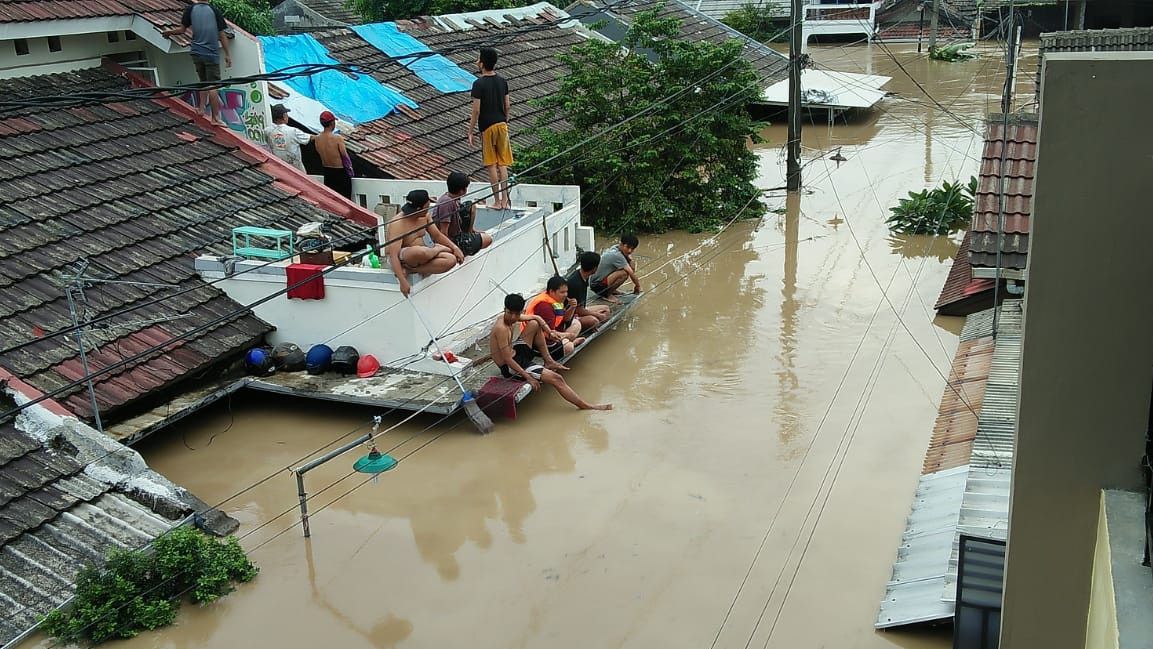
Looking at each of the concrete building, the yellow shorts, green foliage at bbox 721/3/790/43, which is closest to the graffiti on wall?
the yellow shorts

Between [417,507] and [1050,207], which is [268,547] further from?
[1050,207]

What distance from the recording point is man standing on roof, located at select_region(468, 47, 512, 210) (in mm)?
12773

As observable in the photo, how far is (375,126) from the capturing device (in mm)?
16281

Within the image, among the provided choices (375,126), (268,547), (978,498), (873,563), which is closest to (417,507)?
(268,547)

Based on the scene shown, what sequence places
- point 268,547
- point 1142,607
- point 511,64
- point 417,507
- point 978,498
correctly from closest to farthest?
1. point 1142,607
2. point 978,498
3. point 268,547
4. point 417,507
5. point 511,64

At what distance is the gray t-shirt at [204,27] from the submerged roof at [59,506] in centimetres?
615

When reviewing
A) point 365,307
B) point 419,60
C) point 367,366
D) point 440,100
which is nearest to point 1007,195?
point 365,307

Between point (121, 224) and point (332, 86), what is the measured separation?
6.56 m

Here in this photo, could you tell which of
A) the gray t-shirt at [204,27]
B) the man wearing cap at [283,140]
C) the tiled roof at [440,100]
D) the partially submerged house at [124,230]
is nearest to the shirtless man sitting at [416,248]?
the partially submerged house at [124,230]

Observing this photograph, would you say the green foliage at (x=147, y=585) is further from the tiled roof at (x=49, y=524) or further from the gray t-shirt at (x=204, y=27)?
the gray t-shirt at (x=204, y=27)

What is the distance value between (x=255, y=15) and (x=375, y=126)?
9.39 m

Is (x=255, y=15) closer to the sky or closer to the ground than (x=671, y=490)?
closer to the sky

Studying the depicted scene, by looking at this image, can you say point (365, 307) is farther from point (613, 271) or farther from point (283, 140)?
point (283, 140)

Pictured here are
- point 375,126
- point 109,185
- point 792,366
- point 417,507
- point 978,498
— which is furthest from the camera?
point 375,126
